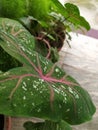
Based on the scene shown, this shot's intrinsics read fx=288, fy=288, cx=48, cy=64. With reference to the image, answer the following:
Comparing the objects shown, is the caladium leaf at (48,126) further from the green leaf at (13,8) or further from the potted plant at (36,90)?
the green leaf at (13,8)

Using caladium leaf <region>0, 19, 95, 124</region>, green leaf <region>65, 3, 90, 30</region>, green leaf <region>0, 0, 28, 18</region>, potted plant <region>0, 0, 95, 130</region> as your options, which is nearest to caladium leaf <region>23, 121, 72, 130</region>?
potted plant <region>0, 0, 95, 130</region>

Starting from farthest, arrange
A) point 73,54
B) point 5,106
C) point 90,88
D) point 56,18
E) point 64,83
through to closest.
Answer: point 73,54
point 90,88
point 56,18
point 64,83
point 5,106

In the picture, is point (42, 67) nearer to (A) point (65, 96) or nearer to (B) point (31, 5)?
(A) point (65, 96)

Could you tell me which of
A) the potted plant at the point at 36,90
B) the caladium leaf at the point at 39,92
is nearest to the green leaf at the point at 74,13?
the potted plant at the point at 36,90

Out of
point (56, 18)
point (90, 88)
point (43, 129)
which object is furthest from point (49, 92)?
point (90, 88)

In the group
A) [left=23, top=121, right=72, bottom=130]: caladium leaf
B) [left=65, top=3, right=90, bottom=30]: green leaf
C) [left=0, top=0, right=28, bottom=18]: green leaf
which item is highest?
[left=65, top=3, right=90, bottom=30]: green leaf

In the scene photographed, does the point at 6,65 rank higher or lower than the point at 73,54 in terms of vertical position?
higher

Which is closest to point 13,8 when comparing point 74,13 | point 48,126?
point 74,13

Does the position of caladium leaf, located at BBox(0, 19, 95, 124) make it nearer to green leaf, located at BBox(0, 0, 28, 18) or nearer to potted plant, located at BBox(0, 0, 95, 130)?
potted plant, located at BBox(0, 0, 95, 130)
